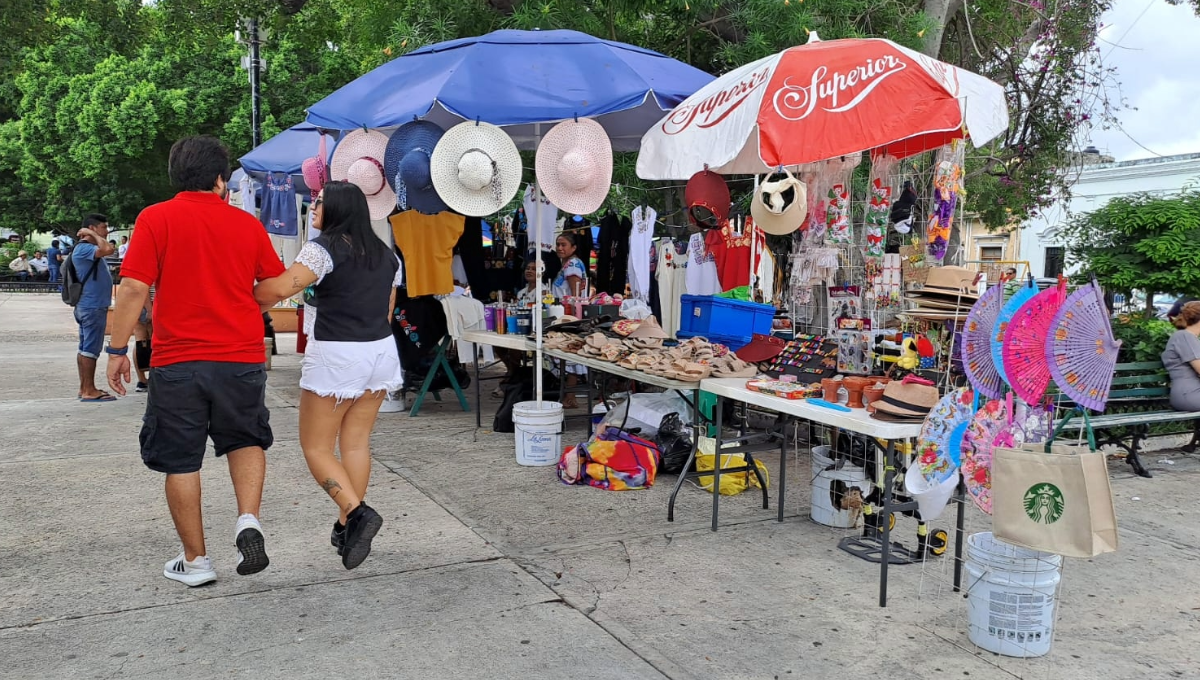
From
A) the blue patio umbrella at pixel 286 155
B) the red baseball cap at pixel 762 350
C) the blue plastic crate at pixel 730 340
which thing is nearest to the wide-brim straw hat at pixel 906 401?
the red baseball cap at pixel 762 350

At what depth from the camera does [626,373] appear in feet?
19.0

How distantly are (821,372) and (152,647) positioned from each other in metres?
3.50

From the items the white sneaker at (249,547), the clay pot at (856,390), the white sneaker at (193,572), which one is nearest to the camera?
the white sneaker at (249,547)

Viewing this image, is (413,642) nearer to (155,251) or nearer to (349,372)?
(349,372)

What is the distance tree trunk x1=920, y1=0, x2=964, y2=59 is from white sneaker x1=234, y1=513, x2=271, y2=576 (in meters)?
8.23

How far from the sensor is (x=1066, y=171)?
12.4 metres

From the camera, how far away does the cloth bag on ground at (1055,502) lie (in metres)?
3.01

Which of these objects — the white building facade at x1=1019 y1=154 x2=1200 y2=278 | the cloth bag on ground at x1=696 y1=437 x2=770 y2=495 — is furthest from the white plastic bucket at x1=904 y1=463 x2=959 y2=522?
the white building facade at x1=1019 y1=154 x2=1200 y2=278

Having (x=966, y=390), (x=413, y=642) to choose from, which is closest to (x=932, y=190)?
(x=966, y=390)

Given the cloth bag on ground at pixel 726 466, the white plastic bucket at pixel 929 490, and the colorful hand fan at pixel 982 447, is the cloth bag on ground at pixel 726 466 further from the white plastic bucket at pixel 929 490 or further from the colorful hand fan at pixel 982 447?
the colorful hand fan at pixel 982 447

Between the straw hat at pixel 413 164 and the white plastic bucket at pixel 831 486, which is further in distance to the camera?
the straw hat at pixel 413 164

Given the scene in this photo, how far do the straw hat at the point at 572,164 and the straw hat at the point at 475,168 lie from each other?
24 cm

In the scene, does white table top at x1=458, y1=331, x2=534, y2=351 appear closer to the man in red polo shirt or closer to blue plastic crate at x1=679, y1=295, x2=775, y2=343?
blue plastic crate at x1=679, y1=295, x2=775, y2=343

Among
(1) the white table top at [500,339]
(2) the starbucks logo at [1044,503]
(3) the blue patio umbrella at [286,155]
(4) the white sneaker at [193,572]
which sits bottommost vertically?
(4) the white sneaker at [193,572]
